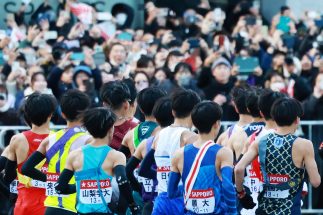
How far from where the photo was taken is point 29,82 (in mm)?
18406

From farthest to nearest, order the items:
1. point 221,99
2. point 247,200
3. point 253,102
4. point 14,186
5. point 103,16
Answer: point 103,16 < point 221,99 < point 253,102 < point 14,186 < point 247,200

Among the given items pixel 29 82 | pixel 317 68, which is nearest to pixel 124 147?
pixel 29 82

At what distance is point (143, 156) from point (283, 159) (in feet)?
4.66

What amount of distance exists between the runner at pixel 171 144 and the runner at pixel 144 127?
1.73 ft

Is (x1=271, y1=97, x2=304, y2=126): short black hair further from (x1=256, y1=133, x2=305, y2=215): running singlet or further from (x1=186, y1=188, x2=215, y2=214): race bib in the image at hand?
(x1=186, y1=188, x2=215, y2=214): race bib

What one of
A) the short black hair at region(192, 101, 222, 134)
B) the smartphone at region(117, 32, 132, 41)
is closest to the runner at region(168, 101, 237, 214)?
the short black hair at region(192, 101, 222, 134)

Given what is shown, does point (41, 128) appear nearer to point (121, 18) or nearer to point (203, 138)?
point (203, 138)

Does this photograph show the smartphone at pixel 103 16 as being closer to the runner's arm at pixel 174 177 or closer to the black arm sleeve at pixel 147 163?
the black arm sleeve at pixel 147 163

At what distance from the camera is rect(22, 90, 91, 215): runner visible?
11.5 metres

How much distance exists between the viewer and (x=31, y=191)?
39.4 ft

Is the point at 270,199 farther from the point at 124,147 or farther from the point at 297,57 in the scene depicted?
the point at 297,57

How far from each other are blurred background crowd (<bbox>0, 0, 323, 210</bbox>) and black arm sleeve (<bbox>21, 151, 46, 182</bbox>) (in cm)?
415

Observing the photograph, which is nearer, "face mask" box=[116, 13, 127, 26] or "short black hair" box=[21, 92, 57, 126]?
"short black hair" box=[21, 92, 57, 126]

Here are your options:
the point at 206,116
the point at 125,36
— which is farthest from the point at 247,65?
the point at 206,116
